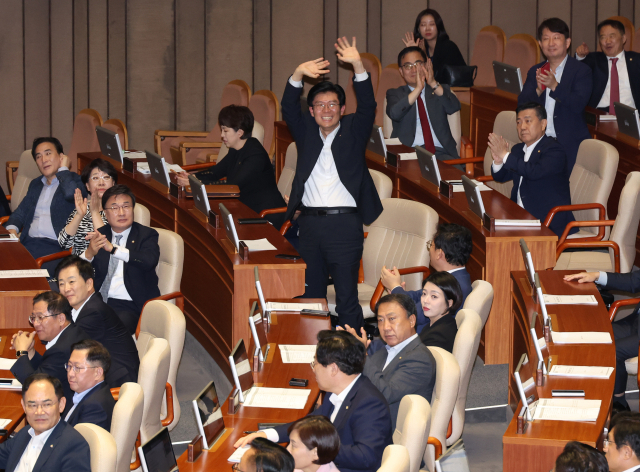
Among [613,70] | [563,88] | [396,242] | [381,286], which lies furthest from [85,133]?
[613,70]

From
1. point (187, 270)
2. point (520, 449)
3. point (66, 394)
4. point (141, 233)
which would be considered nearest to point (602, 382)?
point (520, 449)

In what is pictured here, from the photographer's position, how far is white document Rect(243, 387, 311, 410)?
3.58 metres

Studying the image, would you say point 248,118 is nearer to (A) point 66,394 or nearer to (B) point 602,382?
(A) point 66,394

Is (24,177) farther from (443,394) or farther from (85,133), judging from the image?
(443,394)

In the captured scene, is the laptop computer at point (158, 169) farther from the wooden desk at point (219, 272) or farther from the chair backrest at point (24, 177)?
the chair backrest at point (24, 177)

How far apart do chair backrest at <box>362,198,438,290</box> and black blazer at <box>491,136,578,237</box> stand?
730 millimetres

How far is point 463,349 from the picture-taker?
152 inches

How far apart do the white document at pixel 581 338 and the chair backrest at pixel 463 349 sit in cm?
34

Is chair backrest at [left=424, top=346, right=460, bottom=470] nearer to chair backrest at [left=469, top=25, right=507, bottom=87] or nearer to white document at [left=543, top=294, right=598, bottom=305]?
white document at [left=543, top=294, right=598, bottom=305]

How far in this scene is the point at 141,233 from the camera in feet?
16.9

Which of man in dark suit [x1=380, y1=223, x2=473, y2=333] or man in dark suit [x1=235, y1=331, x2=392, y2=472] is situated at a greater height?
man in dark suit [x1=380, y1=223, x2=473, y2=333]

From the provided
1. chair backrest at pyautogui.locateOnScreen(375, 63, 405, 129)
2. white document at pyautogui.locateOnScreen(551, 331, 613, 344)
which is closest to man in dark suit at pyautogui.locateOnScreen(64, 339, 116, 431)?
white document at pyautogui.locateOnScreen(551, 331, 613, 344)

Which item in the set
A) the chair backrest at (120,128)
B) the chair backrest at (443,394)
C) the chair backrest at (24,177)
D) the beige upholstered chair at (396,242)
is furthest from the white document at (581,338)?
the chair backrest at (120,128)

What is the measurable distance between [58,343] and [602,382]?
229 cm
